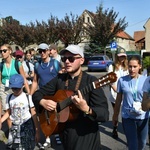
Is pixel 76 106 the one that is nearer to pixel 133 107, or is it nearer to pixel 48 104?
pixel 48 104

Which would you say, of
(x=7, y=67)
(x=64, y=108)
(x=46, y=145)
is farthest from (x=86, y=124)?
(x=7, y=67)

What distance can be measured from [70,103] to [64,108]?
4.1 inches

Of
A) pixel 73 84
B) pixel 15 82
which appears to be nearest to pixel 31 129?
pixel 15 82

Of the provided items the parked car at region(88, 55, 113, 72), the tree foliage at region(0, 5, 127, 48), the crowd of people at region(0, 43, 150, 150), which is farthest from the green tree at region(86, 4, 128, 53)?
the crowd of people at region(0, 43, 150, 150)

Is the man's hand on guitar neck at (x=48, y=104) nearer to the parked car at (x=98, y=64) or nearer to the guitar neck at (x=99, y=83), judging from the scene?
the guitar neck at (x=99, y=83)

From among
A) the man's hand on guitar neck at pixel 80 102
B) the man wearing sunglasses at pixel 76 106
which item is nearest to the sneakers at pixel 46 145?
the man wearing sunglasses at pixel 76 106

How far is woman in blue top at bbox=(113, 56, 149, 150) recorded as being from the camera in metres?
4.21

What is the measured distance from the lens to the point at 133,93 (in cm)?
425

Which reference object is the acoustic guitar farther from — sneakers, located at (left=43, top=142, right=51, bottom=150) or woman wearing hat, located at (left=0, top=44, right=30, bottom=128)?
woman wearing hat, located at (left=0, top=44, right=30, bottom=128)

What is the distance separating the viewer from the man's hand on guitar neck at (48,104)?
289cm

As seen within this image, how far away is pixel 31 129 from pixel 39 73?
54.2 inches

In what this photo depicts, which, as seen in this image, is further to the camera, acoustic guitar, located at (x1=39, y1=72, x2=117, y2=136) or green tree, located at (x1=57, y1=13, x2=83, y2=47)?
green tree, located at (x1=57, y1=13, x2=83, y2=47)

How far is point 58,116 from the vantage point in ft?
9.43

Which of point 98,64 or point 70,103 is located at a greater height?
point 70,103
